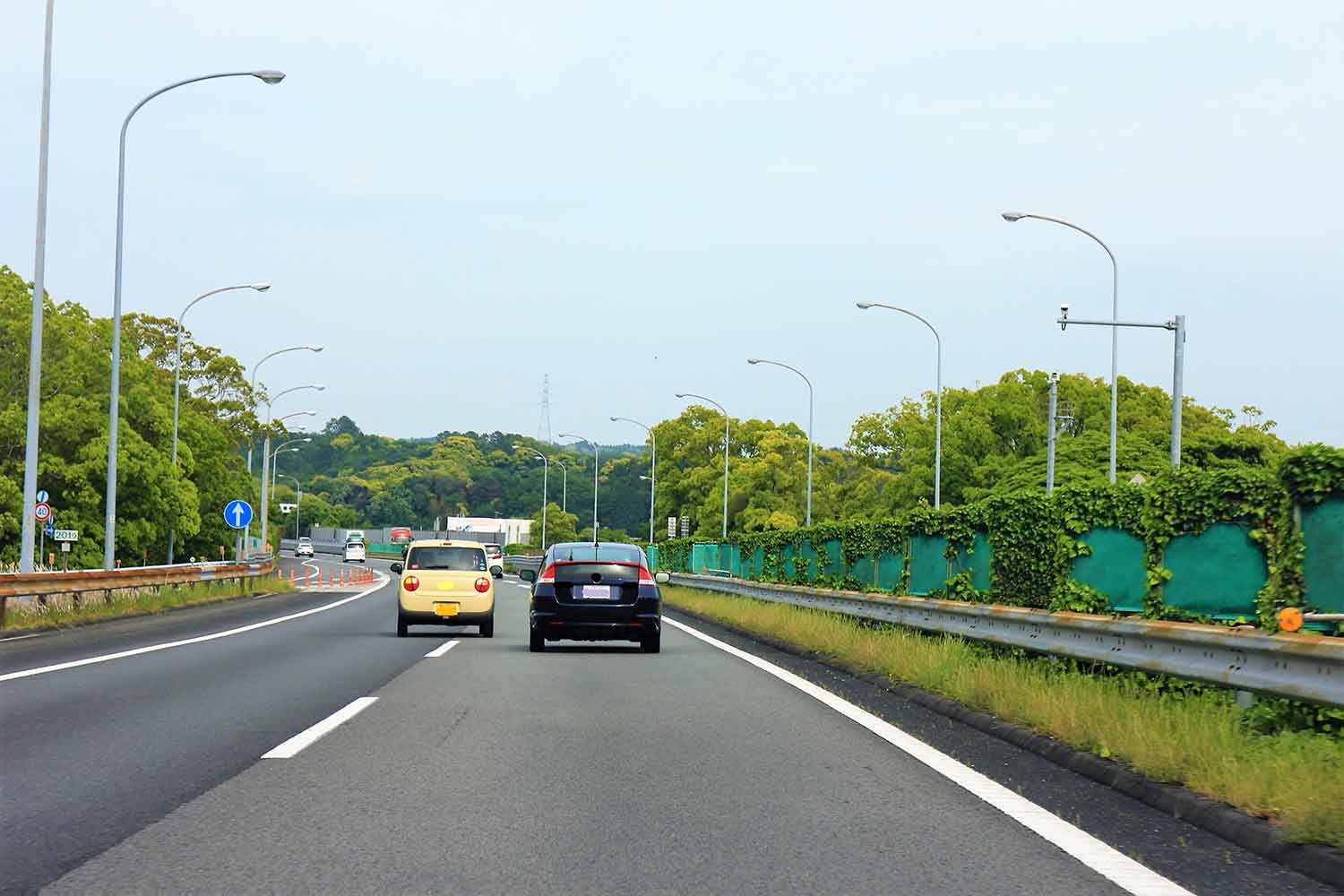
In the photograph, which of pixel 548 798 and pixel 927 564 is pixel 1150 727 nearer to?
pixel 548 798

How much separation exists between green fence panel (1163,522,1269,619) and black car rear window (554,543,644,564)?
8.07 meters

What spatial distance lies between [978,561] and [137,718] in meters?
10.4

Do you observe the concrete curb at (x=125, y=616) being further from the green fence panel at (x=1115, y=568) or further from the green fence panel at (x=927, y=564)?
the green fence panel at (x=1115, y=568)

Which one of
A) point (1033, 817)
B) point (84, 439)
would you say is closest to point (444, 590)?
point (1033, 817)

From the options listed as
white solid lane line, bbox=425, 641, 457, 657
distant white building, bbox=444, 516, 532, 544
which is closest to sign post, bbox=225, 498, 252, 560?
white solid lane line, bbox=425, 641, 457, 657

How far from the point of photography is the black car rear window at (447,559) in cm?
2264

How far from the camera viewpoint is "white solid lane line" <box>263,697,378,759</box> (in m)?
9.13

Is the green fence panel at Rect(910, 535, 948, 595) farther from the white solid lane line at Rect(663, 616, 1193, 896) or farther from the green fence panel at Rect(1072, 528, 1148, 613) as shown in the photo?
the white solid lane line at Rect(663, 616, 1193, 896)

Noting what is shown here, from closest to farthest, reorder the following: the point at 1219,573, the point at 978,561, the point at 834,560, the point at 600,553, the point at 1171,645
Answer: the point at 1171,645 → the point at 1219,573 → the point at 978,561 → the point at 600,553 → the point at 834,560

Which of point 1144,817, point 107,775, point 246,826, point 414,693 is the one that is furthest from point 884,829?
point 414,693

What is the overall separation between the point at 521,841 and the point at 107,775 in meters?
2.97

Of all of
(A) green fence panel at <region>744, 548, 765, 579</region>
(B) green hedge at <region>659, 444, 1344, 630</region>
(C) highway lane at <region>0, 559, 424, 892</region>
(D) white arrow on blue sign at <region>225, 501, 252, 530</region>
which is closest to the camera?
(C) highway lane at <region>0, 559, 424, 892</region>

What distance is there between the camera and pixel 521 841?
643 centimetres

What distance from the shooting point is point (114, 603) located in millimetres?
27297
